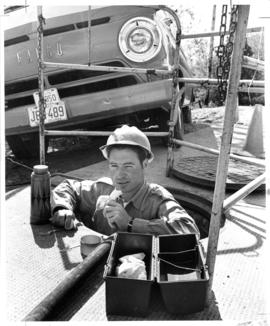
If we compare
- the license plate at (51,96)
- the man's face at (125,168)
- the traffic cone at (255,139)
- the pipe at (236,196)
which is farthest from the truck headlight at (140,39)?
the traffic cone at (255,139)

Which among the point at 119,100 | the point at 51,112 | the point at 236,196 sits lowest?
the point at 236,196

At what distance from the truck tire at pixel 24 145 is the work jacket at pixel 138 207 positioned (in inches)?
85.9

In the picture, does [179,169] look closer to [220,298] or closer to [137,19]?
[137,19]

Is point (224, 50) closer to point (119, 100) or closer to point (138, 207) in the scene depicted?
point (138, 207)

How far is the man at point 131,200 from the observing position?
2258mm

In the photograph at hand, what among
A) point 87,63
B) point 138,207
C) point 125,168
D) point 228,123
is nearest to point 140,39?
point 87,63

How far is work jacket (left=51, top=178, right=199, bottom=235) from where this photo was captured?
2.24 m

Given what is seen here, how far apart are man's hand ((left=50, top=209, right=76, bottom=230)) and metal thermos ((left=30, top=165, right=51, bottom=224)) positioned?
0.09 m

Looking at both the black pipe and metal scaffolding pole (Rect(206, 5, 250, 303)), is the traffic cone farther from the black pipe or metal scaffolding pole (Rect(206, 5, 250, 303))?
metal scaffolding pole (Rect(206, 5, 250, 303))

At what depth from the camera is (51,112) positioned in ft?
13.1

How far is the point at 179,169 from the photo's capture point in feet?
13.0

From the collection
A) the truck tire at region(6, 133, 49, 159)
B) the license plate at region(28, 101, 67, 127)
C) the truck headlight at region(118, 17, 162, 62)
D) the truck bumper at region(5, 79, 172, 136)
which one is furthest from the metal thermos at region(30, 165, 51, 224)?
the truck tire at region(6, 133, 49, 159)

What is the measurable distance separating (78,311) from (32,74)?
307 centimetres

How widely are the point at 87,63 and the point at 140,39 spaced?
64cm
